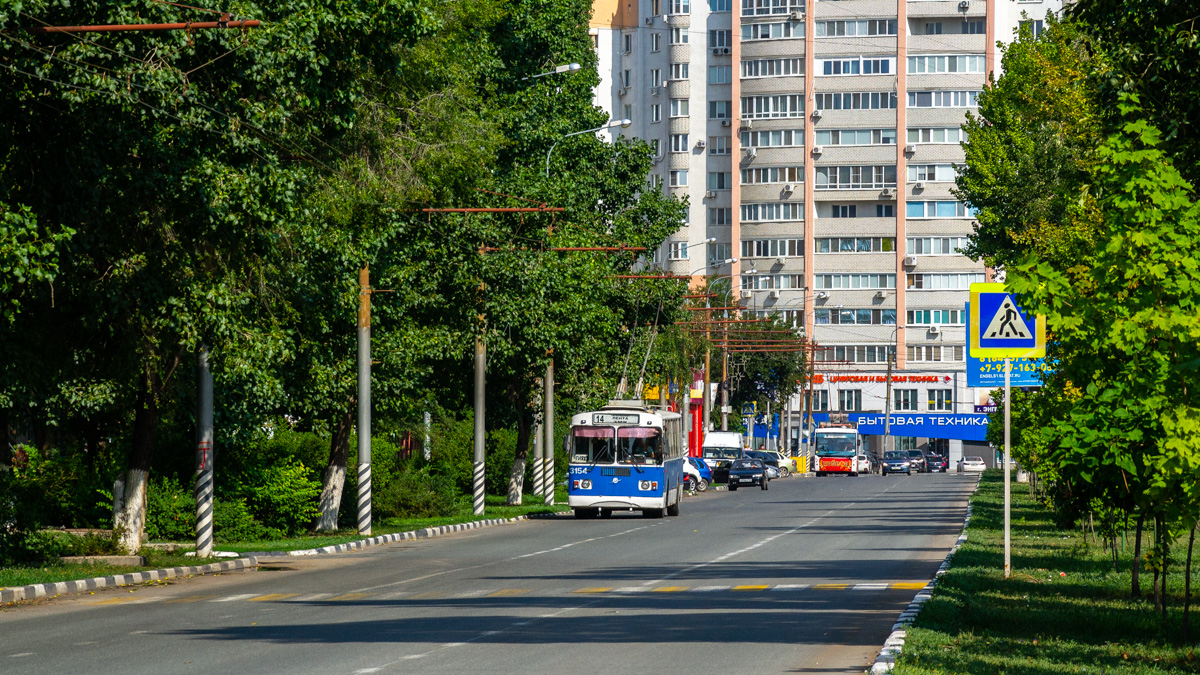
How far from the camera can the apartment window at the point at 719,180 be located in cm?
13212

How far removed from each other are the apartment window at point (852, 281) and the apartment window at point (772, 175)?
8.19m

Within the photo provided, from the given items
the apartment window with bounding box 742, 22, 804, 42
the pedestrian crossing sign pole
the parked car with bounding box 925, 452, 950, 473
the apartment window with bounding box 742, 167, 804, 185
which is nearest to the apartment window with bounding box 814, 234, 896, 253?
the apartment window with bounding box 742, 167, 804, 185

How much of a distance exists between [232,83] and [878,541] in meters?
16.6

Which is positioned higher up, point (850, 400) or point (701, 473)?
point (850, 400)

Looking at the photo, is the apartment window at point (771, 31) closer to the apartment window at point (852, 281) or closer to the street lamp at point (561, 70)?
the apartment window at point (852, 281)

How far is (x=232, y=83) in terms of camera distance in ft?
62.4

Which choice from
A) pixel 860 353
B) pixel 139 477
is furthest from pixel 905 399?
pixel 139 477

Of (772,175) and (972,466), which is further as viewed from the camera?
(772,175)

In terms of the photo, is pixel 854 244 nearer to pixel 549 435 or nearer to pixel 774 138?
pixel 774 138

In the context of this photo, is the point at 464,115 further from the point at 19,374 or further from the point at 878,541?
the point at 19,374

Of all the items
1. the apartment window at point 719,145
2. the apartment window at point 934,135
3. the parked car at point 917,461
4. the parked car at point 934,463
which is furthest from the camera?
the apartment window at point 719,145

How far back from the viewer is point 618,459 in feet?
139

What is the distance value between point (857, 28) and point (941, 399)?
30601 millimetres

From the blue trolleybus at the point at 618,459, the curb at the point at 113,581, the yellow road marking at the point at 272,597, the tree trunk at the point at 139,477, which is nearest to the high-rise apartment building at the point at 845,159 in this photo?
the blue trolleybus at the point at 618,459
